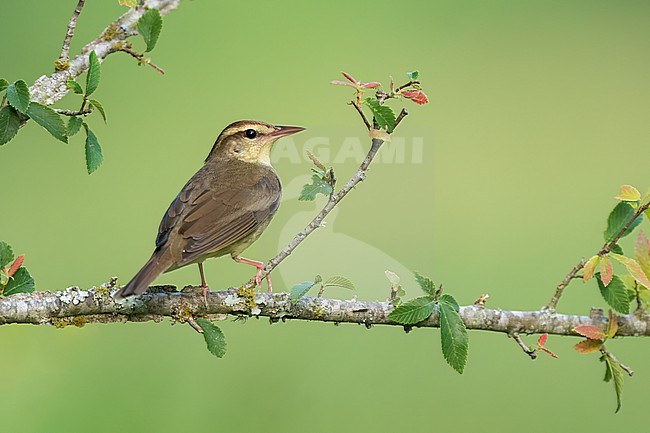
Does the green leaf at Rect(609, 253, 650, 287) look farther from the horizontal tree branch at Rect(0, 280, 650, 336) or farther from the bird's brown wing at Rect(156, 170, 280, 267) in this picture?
the bird's brown wing at Rect(156, 170, 280, 267)

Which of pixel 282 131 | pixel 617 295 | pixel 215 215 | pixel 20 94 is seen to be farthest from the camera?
pixel 282 131

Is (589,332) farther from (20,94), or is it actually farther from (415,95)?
(20,94)

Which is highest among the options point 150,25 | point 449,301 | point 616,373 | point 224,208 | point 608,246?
point 150,25

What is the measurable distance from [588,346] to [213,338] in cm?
70

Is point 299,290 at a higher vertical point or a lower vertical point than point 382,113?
lower

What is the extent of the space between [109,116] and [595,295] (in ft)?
9.63

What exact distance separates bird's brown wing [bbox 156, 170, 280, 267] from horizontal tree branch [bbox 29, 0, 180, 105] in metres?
0.35

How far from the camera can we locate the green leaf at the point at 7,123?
148 centimetres

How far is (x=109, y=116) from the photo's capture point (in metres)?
5.04

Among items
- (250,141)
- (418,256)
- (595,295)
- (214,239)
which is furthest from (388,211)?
(214,239)

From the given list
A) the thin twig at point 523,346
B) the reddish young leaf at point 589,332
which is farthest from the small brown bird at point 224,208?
the reddish young leaf at point 589,332

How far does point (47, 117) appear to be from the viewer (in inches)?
58.1

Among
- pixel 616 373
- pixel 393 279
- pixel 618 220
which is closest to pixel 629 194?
pixel 618 220

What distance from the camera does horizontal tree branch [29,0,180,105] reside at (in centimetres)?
163
